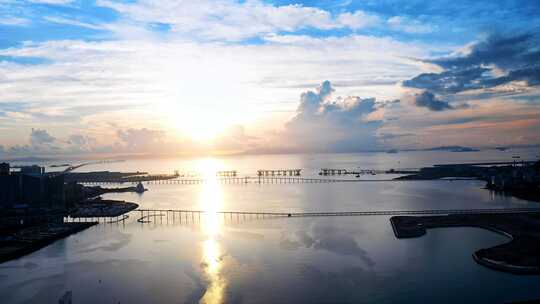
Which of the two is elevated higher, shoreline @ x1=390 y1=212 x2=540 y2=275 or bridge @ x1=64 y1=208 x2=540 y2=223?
bridge @ x1=64 y1=208 x2=540 y2=223

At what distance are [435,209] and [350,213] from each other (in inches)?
191

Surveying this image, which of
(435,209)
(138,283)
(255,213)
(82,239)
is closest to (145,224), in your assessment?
(82,239)

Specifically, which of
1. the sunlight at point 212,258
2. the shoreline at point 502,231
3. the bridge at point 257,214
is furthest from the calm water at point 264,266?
the bridge at point 257,214

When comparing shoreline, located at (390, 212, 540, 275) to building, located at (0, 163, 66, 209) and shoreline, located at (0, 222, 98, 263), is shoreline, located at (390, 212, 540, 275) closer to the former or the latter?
shoreline, located at (0, 222, 98, 263)

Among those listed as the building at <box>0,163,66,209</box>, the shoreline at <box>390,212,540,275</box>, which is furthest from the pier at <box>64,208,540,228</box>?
the building at <box>0,163,66,209</box>

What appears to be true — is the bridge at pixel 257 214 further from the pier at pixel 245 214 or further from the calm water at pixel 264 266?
the calm water at pixel 264 266

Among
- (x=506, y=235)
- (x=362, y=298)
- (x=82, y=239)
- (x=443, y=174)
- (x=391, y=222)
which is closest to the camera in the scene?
(x=362, y=298)

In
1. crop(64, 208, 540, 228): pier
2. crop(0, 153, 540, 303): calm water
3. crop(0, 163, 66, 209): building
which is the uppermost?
crop(0, 163, 66, 209): building

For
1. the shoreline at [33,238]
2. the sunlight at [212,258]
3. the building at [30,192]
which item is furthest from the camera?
the building at [30,192]

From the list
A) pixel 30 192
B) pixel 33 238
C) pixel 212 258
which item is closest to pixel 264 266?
pixel 212 258

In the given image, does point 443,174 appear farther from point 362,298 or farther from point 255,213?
point 362,298

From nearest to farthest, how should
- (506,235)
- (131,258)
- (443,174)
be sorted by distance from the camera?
(131,258) → (506,235) → (443,174)

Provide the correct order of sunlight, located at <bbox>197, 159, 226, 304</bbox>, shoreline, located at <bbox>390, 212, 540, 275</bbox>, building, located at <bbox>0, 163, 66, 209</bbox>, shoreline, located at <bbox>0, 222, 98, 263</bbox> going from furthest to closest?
1. building, located at <bbox>0, 163, 66, 209</bbox>
2. shoreline, located at <bbox>0, 222, 98, 263</bbox>
3. shoreline, located at <bbox>390, 212, 540, 275</bbox>
4. sunlight, located at <bbox>197, 159, 226, 304</bbox>

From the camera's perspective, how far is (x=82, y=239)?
57.1 ft
